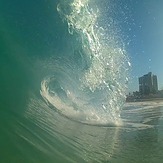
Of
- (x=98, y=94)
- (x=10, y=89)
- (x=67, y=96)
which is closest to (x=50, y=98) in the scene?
(x=67, y=96)

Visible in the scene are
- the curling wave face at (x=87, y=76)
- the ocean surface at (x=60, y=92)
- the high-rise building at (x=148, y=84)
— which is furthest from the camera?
the high-rise building at (x=148, y=84)

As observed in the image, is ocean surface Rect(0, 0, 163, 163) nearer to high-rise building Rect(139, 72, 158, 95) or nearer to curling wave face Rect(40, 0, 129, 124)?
curling wave face Rect(40, 0, 129, 124)

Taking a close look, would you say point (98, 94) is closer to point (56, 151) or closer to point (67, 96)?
point (67, 96)

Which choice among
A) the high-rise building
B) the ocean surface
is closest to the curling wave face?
the ocean surface

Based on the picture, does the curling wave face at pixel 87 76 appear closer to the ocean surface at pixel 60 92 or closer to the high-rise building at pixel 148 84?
the ocean surface at pixel 60 92

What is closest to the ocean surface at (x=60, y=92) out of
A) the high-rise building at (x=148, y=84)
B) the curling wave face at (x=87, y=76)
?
the curling wave face at (x=87, y=76)

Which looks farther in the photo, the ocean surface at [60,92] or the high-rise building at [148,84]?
the high-rise building at [148,84]

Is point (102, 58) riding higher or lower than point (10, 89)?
higher
